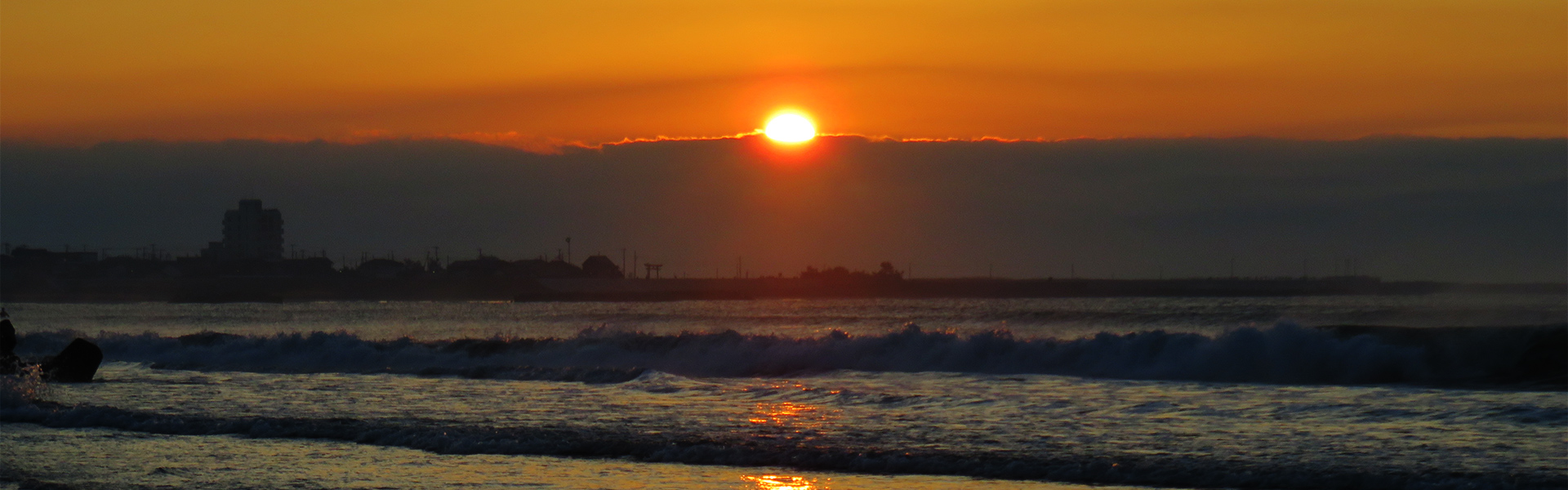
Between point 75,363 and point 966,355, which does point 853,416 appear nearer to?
point 966,355

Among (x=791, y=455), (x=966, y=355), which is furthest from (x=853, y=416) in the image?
(x=966, y=355)

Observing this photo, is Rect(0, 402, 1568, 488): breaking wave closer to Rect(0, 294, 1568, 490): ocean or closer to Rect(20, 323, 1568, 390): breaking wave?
Rect(0, 294, 1568, 490): ocean

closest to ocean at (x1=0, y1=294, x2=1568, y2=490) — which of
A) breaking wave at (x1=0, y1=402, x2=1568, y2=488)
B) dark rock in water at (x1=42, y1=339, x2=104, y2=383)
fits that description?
breaking wave at (x1=0, y1=402, x2=1568, y2=488)

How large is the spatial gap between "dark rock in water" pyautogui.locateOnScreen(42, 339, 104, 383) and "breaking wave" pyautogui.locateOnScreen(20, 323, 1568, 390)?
17.0ft

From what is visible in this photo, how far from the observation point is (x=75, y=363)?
79.6ft

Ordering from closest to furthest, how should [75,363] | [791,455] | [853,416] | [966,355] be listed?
[791,455] < [853,416] < [75,363] < [966,355]

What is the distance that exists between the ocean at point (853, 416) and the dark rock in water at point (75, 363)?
509mm

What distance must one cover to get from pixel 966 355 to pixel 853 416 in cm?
1264

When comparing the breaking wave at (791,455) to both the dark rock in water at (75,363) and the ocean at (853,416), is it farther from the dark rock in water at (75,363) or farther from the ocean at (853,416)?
the dark rock in water at (75,363)

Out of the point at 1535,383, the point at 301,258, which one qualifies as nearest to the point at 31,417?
the point at 1535,383

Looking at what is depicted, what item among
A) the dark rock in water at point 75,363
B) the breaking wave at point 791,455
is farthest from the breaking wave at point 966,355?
the breaking wave at point 791,455

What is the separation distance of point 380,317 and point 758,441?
71.4 m

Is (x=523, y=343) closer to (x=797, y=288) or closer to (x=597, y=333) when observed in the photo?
(x=597, y=333)

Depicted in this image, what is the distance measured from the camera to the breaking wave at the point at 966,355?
24.4m
